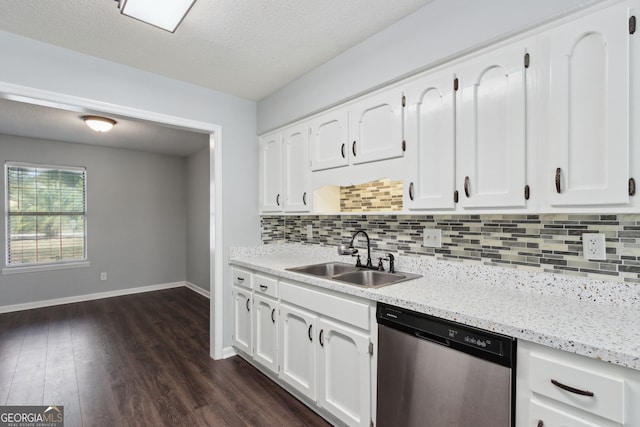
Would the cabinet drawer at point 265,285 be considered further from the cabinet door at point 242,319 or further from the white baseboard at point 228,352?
the white baseboard at point 228,352

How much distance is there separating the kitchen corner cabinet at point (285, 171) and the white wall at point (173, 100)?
0.49ft

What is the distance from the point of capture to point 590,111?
1.26m

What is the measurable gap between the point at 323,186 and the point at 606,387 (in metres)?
1.92

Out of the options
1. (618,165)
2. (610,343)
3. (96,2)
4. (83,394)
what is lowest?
(83,394)

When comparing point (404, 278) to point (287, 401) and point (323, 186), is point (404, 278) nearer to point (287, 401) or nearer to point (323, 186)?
point (323, 186)

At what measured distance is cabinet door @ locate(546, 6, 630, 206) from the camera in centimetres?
119

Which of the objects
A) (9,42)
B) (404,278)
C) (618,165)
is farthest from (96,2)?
(618,165)

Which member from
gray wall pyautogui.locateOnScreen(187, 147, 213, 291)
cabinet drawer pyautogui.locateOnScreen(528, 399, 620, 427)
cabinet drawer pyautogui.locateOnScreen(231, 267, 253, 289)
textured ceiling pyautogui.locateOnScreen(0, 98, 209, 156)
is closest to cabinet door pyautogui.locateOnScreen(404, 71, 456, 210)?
cabinet drawer pyautogui.locateOnScreen(528, 399, 620, 427)

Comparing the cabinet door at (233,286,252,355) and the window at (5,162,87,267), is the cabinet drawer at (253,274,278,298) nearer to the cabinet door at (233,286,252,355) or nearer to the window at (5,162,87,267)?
the cabinet door at (233,286,252,355)

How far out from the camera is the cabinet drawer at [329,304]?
171 centimetres

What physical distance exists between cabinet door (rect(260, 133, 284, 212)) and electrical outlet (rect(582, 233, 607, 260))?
2.16 meters

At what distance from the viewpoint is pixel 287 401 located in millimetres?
2205

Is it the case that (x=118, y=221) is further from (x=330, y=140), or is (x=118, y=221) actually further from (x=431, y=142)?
(x=431, y=142)

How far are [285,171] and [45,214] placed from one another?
425cm
